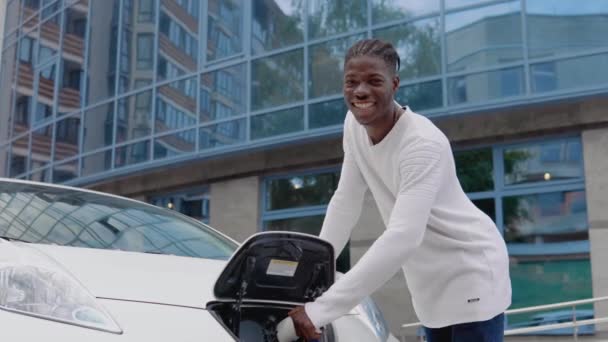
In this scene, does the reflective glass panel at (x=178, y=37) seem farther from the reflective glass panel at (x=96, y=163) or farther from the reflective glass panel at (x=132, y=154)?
the reflective glass panel at (x=96, y=163)

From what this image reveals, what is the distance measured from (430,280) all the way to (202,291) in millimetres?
691

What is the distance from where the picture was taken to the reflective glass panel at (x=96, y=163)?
13188mm

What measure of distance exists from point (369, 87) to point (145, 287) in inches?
34.7

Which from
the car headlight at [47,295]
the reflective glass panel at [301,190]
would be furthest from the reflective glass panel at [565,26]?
the car headlight at [47,295]

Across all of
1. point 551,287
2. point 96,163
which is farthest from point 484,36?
point 96,163

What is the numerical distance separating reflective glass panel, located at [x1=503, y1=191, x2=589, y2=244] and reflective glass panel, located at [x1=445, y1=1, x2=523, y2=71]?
1.85m

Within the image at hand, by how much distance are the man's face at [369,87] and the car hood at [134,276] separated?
72 centimetres

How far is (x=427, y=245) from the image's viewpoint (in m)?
2.12

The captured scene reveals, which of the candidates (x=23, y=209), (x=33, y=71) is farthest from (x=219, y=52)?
(x=23, y=209)

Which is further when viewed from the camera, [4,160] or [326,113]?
[4,160]

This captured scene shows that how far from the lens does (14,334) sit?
188 centimetres

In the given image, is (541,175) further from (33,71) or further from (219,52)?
(33,71)

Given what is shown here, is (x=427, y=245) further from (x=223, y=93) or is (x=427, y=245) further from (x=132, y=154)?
(x=132, y=154)

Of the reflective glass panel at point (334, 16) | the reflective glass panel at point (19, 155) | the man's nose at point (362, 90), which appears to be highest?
the reflective glass panel at point (334, 16)
